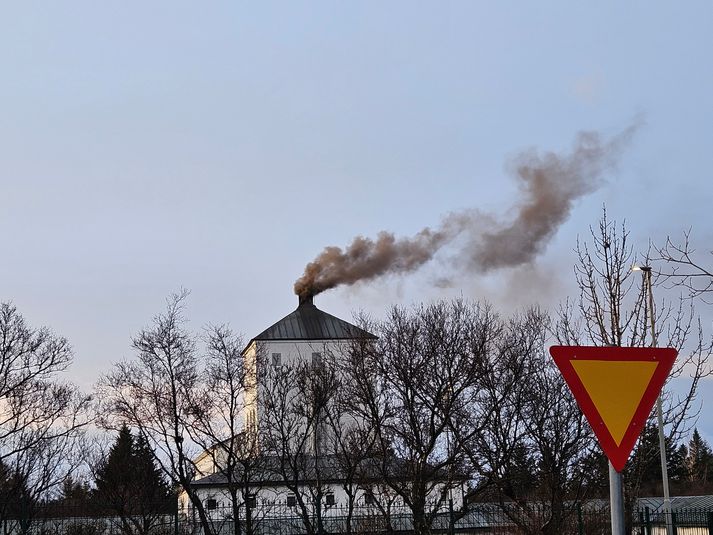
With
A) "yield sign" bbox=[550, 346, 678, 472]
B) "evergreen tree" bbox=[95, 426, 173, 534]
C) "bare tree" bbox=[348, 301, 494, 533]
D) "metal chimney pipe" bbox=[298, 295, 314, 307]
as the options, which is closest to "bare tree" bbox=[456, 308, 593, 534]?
"bare tree" bbox=[348, 301, 494, 533]

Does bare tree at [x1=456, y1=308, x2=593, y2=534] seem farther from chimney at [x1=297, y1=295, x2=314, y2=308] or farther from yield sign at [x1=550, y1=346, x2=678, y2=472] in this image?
chimney at [x1=297, y1=295, x2=314, y2=308]

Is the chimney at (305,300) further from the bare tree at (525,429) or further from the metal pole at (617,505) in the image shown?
the metal pole at (617,505)

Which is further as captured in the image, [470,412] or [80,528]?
[470,412]

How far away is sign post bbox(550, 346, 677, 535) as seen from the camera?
5.41 meters

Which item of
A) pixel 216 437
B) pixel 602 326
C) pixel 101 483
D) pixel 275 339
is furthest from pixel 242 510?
pixel 275 339

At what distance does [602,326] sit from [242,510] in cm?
2064

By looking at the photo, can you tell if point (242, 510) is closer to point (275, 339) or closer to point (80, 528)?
point (80, 528)

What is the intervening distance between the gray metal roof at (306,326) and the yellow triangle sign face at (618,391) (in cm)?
7393

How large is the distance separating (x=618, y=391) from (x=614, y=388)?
0.10 ft

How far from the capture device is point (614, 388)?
5.44 m

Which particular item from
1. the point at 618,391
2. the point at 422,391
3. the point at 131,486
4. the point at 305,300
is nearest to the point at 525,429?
the point at 422,391

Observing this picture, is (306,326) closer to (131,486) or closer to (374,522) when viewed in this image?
(131,486)

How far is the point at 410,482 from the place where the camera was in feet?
110

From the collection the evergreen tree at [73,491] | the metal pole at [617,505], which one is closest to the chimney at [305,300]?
the evergreen tree at [73,491]
